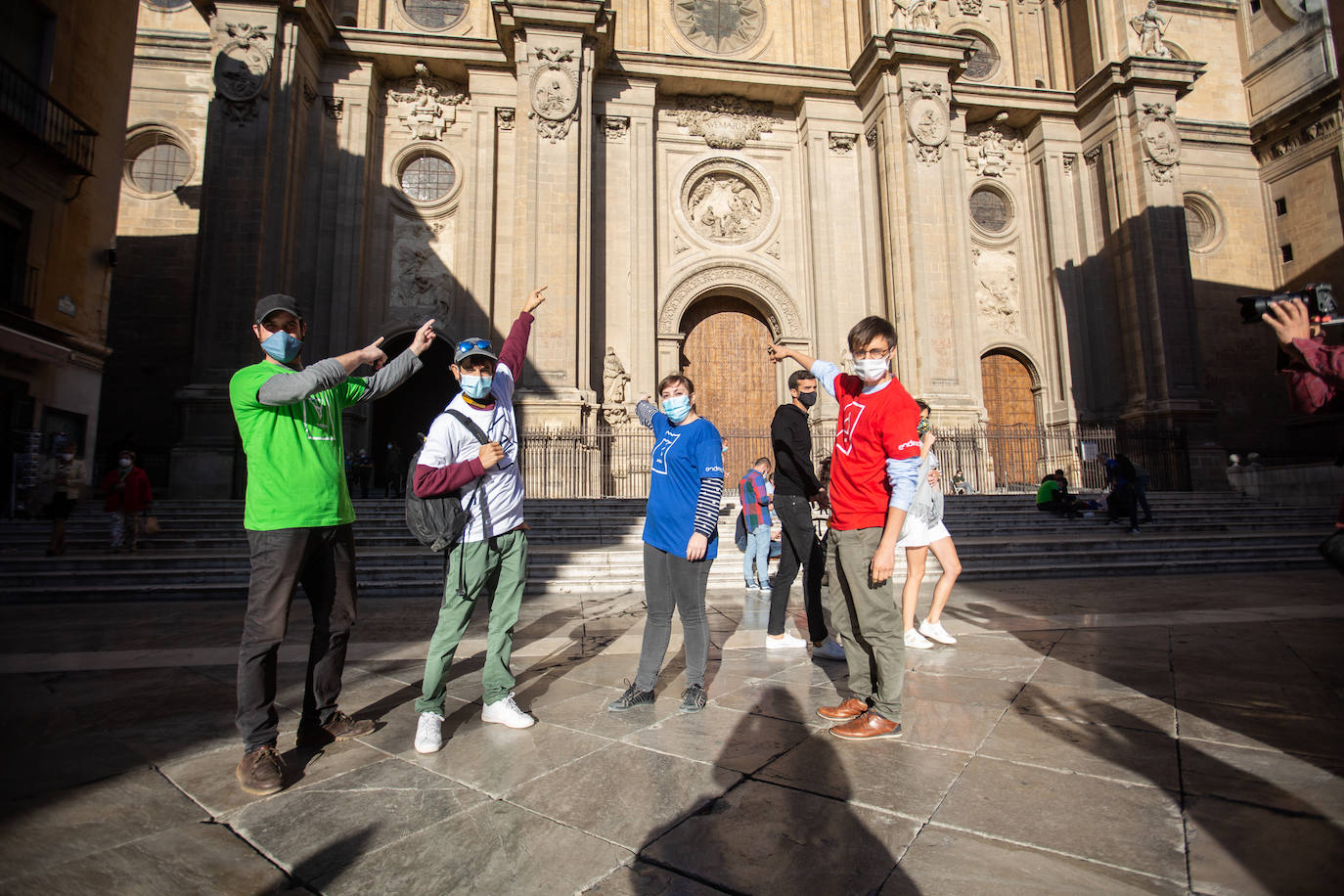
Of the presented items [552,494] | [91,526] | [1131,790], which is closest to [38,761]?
[1131,790]

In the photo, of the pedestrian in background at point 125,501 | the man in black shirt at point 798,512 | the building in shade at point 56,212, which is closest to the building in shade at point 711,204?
the building in shade at point 56,212

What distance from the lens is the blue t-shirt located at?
11.8 feet

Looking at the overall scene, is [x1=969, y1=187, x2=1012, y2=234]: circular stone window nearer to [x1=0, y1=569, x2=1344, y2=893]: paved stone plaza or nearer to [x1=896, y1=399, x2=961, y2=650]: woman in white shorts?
[x1=896, y1=399, x2=961, y2=650]: woman in white shorts

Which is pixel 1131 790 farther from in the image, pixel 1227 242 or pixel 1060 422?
pixel 1227 242

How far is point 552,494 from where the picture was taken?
1469 cm

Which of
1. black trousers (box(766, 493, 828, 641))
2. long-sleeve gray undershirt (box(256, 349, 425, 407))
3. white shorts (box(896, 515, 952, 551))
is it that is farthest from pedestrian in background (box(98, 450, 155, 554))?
white shorts (box(896, 515, 952, 551))

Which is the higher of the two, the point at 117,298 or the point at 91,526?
the point at 117,298

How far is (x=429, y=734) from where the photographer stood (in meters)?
3.02

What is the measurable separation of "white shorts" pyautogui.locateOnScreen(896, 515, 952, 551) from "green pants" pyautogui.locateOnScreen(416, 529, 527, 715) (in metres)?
3.11

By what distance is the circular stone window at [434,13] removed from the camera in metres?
18.9

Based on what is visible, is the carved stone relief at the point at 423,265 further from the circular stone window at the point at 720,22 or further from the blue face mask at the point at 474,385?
the blue face mask at the point at 474,385

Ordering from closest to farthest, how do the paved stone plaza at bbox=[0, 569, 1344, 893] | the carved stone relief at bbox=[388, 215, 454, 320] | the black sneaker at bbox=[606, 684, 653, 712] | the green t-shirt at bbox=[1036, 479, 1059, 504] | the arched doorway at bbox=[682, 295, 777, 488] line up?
the paved stone plaza at bbox=[0, 569, 1344, 893] → the black sneaker at bbox=[606, 684, 653, 712] → the green t-shirt at bbox=[1036, 479, 1059, 504] → the carved stone relief at bbox=[388, 215, 454, 320] → the arched doorway at bbox=[682, 295, 777, 488]

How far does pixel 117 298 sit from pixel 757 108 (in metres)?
18.8

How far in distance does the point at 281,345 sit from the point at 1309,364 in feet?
14.2
